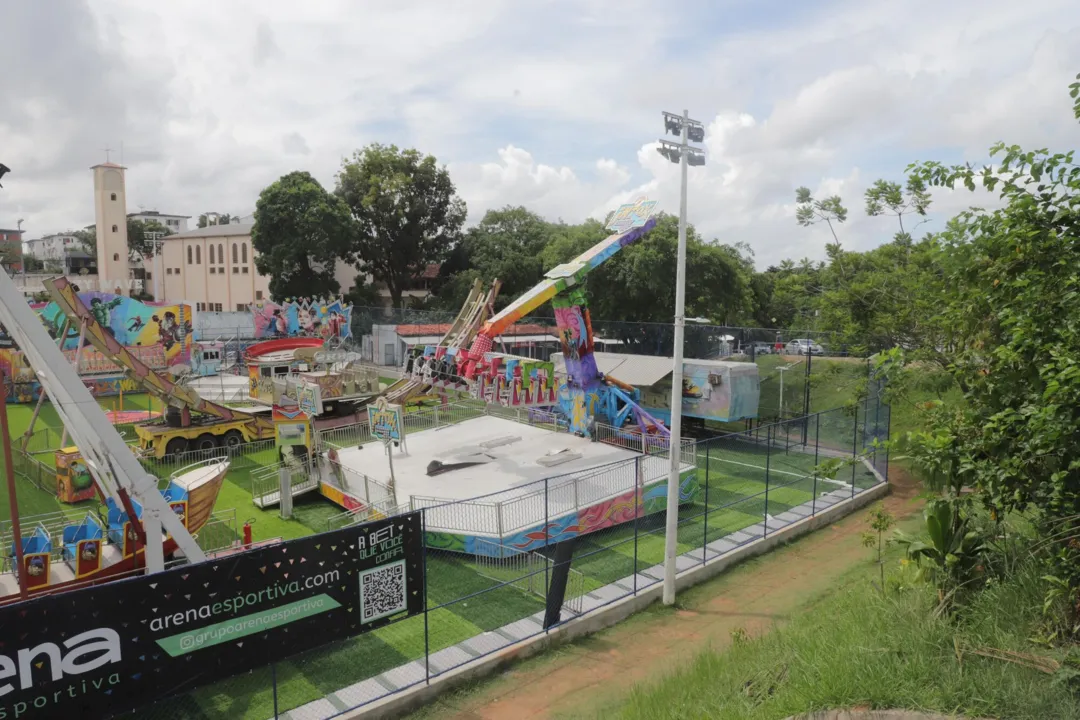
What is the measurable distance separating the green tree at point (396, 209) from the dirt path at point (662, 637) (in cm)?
4047

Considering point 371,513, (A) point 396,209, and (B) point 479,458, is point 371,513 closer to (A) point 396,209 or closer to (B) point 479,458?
(B) point 479,458

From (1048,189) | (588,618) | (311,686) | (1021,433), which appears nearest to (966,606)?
(1021,433)

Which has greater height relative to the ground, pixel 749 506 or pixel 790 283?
pixel 790 283

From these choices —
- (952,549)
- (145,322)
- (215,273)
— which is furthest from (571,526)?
(215,273)

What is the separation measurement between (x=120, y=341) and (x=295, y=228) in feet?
51.5

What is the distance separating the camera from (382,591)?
1001 cm

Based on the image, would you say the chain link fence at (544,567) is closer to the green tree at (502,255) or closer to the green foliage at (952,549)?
the green foliage at (952,549)

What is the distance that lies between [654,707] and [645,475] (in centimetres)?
913

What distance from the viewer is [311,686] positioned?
10266 millimetres

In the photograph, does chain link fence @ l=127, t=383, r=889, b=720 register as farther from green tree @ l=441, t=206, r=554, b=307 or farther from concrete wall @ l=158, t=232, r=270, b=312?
concrete wall @ l=158, t=232, r=270, b=312

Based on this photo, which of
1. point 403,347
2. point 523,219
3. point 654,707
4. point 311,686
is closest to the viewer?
point 654,707

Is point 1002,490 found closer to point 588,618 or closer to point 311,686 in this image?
point 588,618

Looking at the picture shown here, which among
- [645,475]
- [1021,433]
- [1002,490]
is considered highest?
[1021,433]

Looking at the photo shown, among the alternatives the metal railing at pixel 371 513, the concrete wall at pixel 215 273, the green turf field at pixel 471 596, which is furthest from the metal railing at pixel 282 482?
the concrete wall at pixel 215 273
